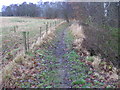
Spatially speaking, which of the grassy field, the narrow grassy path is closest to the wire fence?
the grassy field

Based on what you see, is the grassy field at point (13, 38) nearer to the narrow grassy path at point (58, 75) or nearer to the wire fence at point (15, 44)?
the wire fence at point (15, 44)

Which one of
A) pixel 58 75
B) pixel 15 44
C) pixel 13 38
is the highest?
pixel 13 38

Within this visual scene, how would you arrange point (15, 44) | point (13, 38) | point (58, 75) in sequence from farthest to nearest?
point (13, 38)
point (15, 44)
point (58, 75)

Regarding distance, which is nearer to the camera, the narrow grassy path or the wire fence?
Result: the narrow grassy path

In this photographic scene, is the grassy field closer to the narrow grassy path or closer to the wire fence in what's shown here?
the wire fence

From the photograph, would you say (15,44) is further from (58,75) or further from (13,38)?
(58,75)

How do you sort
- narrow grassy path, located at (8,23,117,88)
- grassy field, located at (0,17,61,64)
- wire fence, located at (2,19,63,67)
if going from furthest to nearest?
grassy field, located at (0,17,61,64) → wire fence, located at (2,19,63,67) → narrow grassy path, located at (8,23,117,88)

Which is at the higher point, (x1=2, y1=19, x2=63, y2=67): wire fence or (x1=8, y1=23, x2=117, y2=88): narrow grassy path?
(x1=2, y1=19, x2=63, y2=67): wire fence

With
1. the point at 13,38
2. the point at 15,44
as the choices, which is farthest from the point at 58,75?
the point at 13,38

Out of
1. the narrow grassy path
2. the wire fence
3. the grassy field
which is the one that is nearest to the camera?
the narrow grassy path

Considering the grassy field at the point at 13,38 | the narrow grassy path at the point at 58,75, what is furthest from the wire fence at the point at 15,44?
the narrow grassy path at the point at 58,75

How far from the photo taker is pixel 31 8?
72.4 metres

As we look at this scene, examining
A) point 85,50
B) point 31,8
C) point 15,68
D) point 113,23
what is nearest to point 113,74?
point 113,23

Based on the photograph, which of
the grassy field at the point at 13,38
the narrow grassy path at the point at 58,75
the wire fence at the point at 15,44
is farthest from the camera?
the grassy field at the point at 13,38
